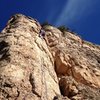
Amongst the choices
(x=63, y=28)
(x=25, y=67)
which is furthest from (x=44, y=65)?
(x=63, y=28)

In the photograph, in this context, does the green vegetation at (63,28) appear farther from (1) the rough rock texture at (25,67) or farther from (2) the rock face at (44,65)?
(1) the rough rock texture at (25,67)

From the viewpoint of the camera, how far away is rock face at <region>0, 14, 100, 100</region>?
19844 millimetres

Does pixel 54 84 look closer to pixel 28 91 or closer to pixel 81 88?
pixel 81 88

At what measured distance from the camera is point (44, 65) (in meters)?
23.9

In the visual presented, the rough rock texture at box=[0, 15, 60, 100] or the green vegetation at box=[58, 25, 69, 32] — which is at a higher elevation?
the green vegetation at box=[58, 25, 69, 32]

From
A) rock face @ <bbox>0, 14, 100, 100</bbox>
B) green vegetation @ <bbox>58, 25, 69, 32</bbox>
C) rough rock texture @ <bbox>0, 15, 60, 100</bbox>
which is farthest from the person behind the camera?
green vegetation @ <bbox>58, 25, 69, 32</bbox>

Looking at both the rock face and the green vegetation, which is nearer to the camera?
the rock face

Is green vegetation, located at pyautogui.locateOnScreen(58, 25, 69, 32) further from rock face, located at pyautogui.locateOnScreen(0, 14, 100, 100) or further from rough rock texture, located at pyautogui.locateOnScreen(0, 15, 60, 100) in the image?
rough rock texture, located at pyautogui.locateOnScreen(0, 15, 60, 100)

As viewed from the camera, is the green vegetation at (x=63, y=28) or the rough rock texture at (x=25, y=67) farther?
the green vegetation at (x=63, y=28)

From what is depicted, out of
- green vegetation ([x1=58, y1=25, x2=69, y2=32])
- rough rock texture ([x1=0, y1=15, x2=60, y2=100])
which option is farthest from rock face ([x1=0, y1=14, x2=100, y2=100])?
green vegetation ([x1=58, y1=25, x2=69, y2=32])

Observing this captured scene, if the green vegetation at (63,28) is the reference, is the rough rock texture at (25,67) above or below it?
below

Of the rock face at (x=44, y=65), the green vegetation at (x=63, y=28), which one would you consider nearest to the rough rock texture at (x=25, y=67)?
the rock face at (x=44, y=65)

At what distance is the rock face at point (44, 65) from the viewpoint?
19.8 m

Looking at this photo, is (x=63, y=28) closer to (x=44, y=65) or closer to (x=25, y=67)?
(x=44, y=65)
